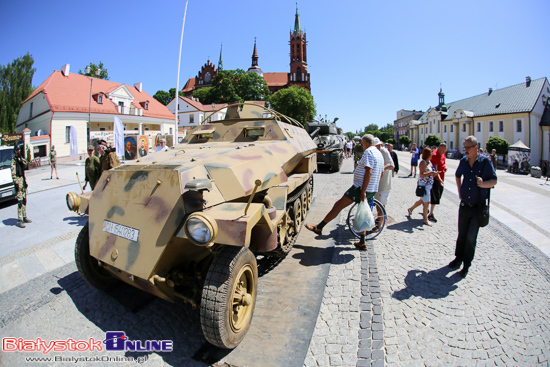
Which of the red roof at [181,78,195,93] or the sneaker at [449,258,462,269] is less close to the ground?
the red roof at [181,78,195,93]

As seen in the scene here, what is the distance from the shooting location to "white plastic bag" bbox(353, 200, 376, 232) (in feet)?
15.0

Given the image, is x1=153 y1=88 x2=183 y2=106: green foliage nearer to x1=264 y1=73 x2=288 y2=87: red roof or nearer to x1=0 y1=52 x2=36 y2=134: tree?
x1=0 y1=52 x2=36 y2=134: tree

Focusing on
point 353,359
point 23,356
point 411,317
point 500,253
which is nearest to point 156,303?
point 23,356

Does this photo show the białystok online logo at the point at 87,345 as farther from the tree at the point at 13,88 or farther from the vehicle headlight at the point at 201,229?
the tree at the point at 13,88

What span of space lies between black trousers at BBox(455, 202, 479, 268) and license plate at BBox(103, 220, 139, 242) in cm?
387

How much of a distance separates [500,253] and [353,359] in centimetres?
361

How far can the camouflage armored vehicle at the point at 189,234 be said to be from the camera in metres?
2.53

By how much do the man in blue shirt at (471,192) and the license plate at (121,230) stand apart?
3.79 meters

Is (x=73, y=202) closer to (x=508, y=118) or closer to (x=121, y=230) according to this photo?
(x=121, y=230)

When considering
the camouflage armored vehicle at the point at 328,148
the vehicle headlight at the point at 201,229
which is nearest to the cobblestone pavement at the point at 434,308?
the vehicle headlight at the point at 201,229

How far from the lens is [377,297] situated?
11.8 ft

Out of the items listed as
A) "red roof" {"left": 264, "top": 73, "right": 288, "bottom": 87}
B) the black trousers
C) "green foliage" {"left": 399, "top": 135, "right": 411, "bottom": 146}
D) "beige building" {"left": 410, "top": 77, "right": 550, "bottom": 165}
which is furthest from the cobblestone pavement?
"red roof" {"left": 264, "top": 73, "right": 288, "bottom": 87}

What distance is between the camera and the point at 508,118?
Answer: 3916 centimetres

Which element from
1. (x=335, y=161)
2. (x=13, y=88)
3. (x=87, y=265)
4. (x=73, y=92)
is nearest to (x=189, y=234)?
(x=87, y=265)
